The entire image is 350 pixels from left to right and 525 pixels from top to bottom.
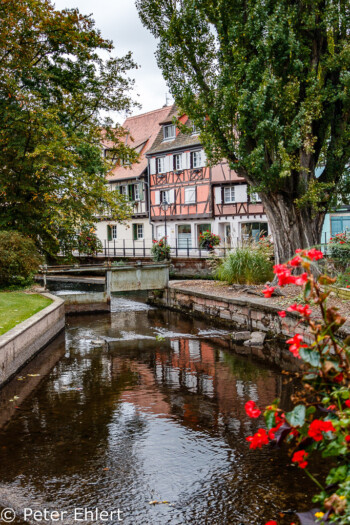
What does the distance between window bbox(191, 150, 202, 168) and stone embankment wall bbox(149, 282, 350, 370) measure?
17.2 m

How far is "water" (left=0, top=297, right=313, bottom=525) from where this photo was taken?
15.4 ft

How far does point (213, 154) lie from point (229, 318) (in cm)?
498

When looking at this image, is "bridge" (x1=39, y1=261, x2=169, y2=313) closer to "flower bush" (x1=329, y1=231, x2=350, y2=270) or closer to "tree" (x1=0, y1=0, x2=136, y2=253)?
"tree" (x1=0, y1=0, x2=136, y2=253)

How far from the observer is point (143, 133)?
136ft

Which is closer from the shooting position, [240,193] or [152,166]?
[240,193]

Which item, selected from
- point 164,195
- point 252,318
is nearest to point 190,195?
point 164,195

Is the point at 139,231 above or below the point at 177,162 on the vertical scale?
below

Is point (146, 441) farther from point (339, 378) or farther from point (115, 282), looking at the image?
point (115, 282)

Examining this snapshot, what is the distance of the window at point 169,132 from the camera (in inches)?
1456

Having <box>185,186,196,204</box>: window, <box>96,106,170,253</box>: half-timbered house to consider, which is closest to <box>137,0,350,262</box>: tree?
<box>185,186,196,204</box>: window

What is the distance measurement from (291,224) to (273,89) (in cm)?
383

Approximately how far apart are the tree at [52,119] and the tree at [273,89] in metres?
3.97

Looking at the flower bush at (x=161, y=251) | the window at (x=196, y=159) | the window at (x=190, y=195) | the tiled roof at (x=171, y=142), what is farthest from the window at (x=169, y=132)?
the flower bush at (x=161, y=251)

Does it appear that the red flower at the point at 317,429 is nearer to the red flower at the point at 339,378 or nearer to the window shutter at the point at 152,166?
the red flower at the point at 339,378
